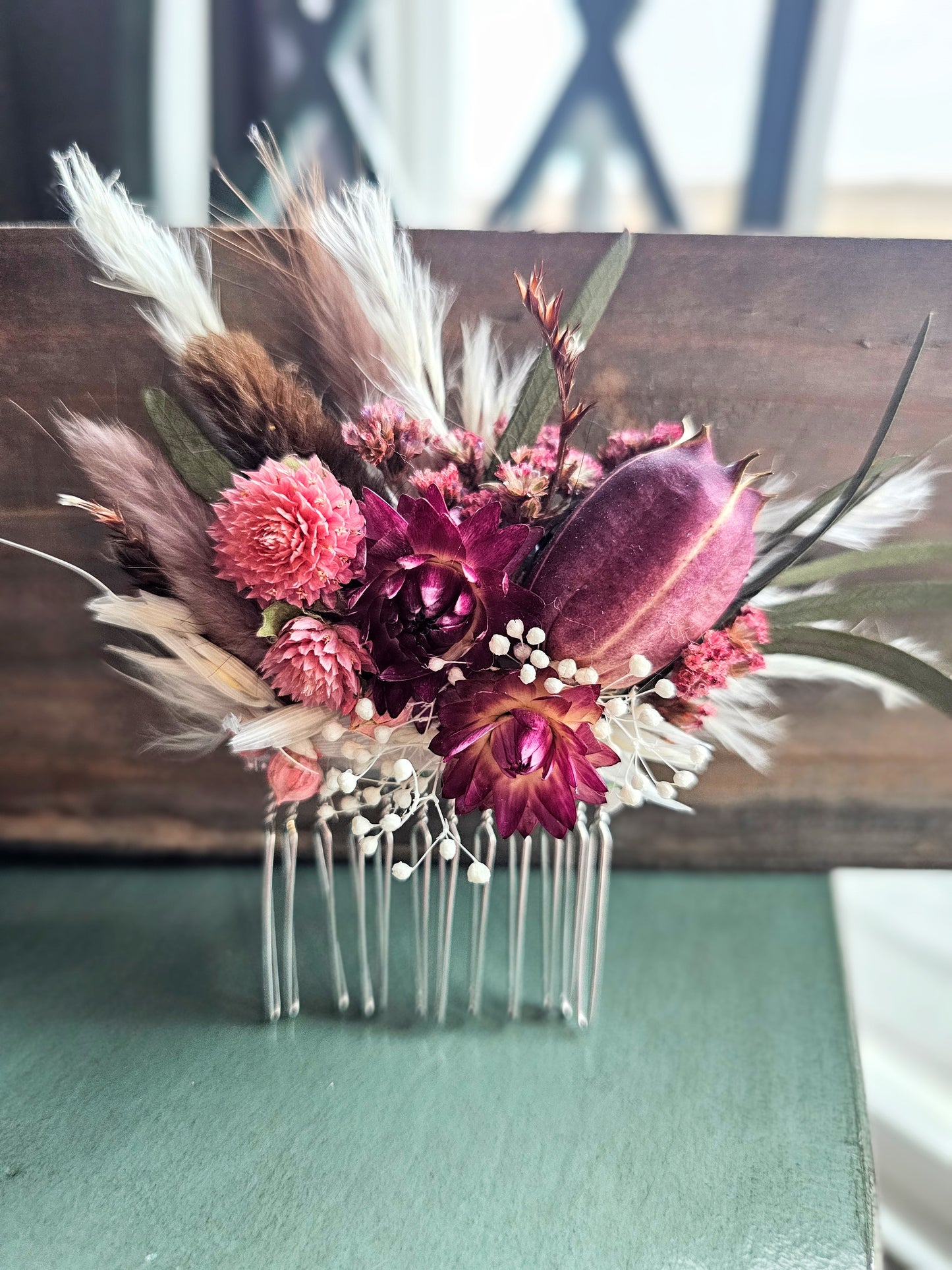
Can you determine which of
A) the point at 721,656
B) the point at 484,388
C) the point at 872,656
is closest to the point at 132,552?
the point at 484,388

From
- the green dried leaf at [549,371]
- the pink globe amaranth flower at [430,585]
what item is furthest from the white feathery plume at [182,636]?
the green dried leaf at [549,371]

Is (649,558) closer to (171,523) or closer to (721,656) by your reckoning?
(721,656)

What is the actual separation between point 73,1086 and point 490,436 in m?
0.55

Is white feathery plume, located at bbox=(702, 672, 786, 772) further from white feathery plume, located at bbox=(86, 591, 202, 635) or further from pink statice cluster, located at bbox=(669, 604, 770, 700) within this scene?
white feathery plume, located at bbox=(86, 591, 202, 635)

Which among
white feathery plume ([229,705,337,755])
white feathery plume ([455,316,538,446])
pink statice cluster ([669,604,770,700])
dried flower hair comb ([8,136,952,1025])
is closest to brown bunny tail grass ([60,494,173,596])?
dried flower hair comb ([8,136,952,1025])

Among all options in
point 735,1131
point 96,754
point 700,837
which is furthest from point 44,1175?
point 700,837

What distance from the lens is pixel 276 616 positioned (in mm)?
450

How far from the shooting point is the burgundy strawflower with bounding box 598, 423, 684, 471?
503mm

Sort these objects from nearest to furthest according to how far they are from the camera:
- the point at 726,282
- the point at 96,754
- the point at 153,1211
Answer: the point at 153,1211
the point at 726,282
the point at 96,754

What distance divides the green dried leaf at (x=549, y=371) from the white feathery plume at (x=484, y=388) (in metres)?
0.02

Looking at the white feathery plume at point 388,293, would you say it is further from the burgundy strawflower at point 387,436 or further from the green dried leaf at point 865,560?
the green dried leaf at point 865,560

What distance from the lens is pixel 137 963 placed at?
0.67m

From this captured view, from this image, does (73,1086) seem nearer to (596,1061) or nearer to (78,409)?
(596,1061)

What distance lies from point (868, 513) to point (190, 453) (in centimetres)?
47
